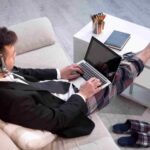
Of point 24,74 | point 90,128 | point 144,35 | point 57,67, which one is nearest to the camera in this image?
point 90,128

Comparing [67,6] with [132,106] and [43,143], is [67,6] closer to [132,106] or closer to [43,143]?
[132,106]

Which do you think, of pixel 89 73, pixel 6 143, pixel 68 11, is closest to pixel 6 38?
pixel 6 143

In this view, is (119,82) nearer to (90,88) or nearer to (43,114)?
(90,88)

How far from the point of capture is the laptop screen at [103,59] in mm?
1738

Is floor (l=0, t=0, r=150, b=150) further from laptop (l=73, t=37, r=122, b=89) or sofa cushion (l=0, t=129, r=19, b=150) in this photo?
sofa cushion (l=0, t=129, r=19, b=150)

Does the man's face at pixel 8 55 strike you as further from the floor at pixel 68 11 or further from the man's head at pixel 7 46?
the floor at pixel 68 11

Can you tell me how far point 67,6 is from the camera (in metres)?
3.45

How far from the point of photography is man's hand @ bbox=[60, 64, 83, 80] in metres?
1.87

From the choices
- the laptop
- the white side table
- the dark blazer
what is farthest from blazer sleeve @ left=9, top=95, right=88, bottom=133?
the white side table

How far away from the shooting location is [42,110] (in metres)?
1.45

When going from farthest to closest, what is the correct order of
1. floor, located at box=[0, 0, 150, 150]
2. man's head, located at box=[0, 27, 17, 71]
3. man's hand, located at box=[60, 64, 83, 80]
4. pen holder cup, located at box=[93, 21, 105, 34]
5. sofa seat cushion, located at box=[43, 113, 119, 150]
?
floor, located at box=[0, 0, 150, 150]
pen holder cup, located at box=[93, 21, 105, 34]
man's hand, located at box=[60, 64, 83, 80]
sofa seat cushion, located at box=[43, 113, 119, 150]
man's head, located at box=[0, 27, 17, 71]

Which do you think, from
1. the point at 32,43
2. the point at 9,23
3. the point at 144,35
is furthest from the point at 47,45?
the point at 9,23

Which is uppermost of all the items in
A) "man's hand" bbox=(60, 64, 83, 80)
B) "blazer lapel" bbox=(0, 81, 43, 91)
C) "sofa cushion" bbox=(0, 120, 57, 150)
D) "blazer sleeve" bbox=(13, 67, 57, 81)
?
"blazer lapel" bbox=(0, 81, 43, 91)

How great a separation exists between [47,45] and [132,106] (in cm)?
80
